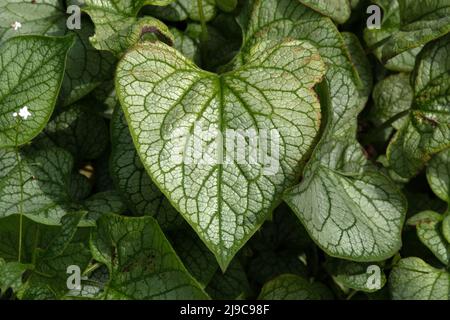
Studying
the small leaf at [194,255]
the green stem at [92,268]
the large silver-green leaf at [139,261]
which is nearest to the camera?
the large silver-green leaf at [139,261]

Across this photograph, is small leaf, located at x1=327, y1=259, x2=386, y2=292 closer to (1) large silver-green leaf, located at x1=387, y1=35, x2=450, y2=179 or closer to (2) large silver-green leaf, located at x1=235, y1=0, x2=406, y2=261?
(2) large silver-green leaf, located at x1=235, y1=0, x2=406, y2=261

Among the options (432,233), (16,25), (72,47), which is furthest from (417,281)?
(16,25)

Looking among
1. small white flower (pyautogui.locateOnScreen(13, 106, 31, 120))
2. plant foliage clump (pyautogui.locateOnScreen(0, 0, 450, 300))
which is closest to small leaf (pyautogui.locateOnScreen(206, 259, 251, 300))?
plant foliage clump (pyautogui.locateOnScreen(0, 0, 450, 300))

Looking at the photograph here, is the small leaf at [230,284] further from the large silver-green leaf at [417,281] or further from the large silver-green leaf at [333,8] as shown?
the large silver-green leaf at [333,8]

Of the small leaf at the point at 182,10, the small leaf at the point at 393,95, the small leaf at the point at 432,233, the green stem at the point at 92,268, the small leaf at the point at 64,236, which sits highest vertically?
the small leaf at the point at 182,10

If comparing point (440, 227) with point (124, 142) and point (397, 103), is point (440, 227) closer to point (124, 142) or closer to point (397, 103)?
point (397, 103)

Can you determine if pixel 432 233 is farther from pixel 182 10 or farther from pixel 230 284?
pixel 182 10

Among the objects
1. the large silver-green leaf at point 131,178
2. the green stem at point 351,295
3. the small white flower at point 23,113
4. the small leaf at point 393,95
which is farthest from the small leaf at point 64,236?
the small leaf at point 393,95
